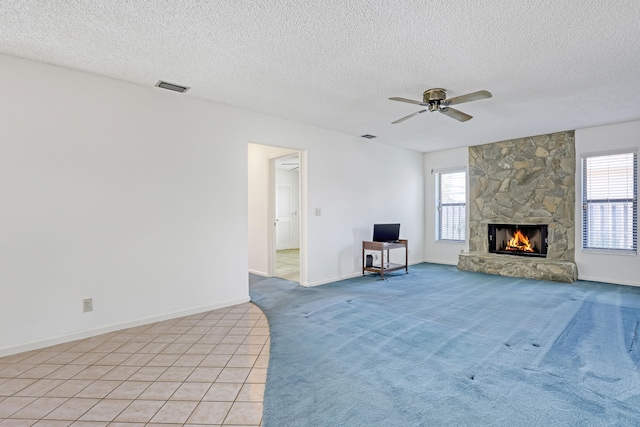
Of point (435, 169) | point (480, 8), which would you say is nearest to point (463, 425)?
point (480, 8)

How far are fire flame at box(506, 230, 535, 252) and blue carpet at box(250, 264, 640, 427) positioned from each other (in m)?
1.64

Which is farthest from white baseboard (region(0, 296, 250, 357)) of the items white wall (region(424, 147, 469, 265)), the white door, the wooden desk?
the white door

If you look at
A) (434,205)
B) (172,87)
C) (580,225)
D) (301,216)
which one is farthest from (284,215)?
(580,225)

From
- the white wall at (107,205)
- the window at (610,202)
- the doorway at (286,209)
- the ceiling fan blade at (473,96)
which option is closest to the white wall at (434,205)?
the window at (610,202)

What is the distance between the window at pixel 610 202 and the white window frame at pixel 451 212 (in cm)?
202

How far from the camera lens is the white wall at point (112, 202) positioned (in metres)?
2.85

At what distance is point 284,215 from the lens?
34.6 feet

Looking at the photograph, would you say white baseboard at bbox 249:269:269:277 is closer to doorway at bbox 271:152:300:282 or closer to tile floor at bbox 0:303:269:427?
tile floor at bbox 0:303:269:427

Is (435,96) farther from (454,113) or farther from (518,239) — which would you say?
(518,239)

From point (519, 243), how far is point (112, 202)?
6.73 metres

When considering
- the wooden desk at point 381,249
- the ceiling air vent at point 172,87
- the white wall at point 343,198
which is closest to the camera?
the ceiling air vent at point 172,87

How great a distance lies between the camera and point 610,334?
3064mm

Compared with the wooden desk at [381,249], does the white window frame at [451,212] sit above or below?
above

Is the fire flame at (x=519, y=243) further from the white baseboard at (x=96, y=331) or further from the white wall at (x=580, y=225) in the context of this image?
the white baseboard at (x=96, y=331)
